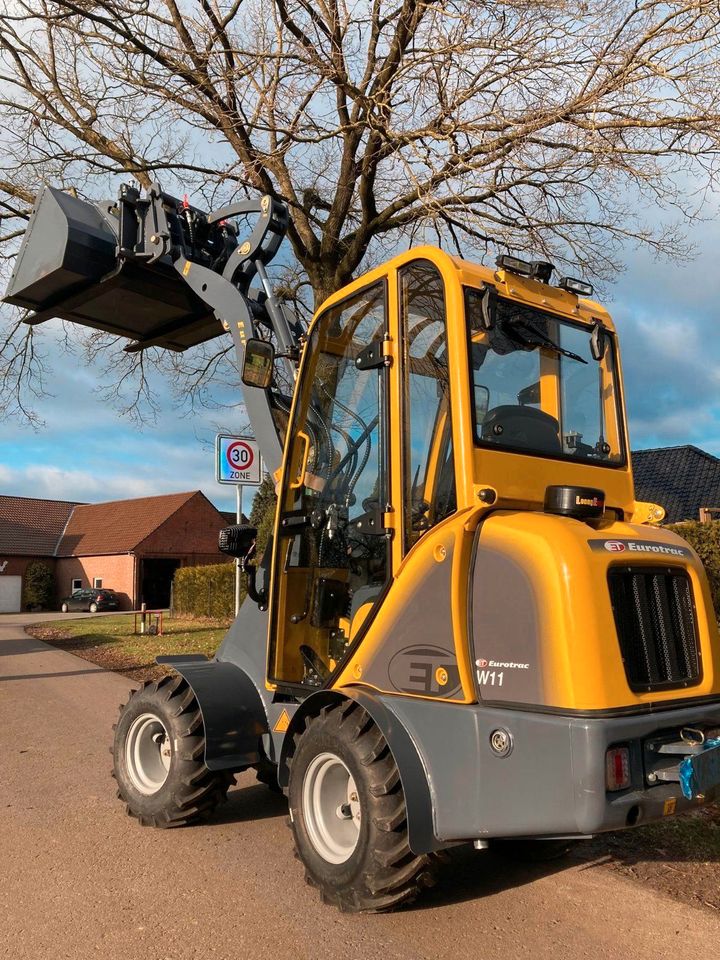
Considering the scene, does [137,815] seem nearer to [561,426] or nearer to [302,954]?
[302,954]

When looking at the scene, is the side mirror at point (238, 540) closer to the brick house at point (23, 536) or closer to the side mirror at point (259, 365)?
the side mirror at point (259, 365)

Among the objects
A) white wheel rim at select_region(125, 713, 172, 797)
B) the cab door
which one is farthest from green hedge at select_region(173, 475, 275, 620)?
the cab door

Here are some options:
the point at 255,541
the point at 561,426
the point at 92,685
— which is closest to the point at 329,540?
the point at 255,541

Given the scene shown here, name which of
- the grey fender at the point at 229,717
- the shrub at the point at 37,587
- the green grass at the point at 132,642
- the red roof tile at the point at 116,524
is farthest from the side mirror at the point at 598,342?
the shrub at the point at 37,587

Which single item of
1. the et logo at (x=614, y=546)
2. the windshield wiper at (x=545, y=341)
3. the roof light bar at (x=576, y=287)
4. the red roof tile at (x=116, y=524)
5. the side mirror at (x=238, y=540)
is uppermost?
the red roof tile at (x=116, y=524)

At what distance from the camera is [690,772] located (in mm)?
2861

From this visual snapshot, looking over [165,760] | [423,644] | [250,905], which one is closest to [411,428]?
[423,644]

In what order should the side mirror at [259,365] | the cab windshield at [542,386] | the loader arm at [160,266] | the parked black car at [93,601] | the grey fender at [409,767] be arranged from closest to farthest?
the grey fender at [409,767]
the cab windshield at [542,386]
the side mirror at [259,365]
the loader arm at [160,266]
the parked black car at [93,601]

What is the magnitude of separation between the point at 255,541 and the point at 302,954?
7.49ft

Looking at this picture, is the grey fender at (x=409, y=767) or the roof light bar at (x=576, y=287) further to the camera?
the roof light bar at (x=576, y=287)

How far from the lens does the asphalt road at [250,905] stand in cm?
320

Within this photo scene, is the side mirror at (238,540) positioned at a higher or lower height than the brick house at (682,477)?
lower

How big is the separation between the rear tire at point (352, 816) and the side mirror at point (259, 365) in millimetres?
1951

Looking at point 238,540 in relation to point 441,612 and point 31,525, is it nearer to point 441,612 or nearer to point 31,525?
point 441,612
